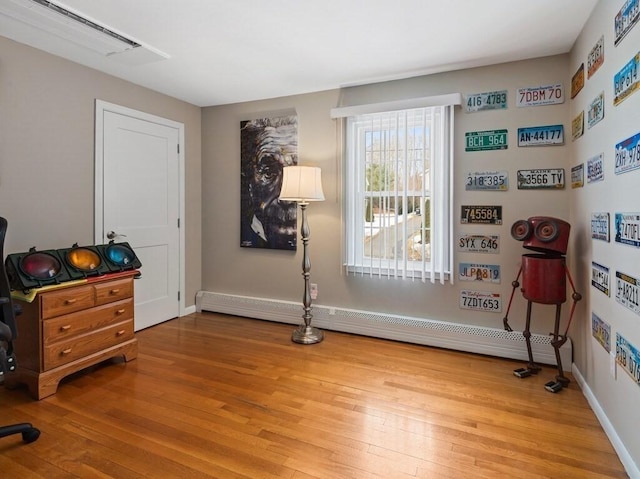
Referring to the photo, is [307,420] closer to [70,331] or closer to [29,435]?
[29,435]

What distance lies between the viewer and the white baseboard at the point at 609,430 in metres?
1.65

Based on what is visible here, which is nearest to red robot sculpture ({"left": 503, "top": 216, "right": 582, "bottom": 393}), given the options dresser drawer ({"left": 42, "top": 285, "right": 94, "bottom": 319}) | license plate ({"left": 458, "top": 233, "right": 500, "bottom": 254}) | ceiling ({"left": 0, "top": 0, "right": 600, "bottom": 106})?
license plate ({"left": 458, "top": 233, "right": 500, "bottom": 254})

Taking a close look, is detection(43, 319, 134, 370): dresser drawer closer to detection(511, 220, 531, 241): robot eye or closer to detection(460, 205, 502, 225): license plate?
detection(460, 205, 502, 225): license plate

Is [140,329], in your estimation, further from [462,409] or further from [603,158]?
[603,158]

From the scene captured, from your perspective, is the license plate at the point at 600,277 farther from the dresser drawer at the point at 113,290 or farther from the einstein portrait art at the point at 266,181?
the dresser drawer at the point at 113,290

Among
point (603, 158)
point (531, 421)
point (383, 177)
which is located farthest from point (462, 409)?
point (383, 177)

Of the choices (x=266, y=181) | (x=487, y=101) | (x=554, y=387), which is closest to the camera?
(x=554, y=387)

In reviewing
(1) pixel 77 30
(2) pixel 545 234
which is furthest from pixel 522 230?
(1) pixel 77 30

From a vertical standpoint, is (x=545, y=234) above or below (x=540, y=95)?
below

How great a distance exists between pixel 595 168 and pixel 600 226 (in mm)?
373

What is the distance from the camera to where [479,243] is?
10.3 feet

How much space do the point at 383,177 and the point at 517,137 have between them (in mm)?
1140

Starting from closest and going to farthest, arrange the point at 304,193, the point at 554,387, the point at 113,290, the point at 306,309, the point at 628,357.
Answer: the point at 628,357 < the point at 554,387 < the point at 113,290 < the point at 304,193 < the point at 306,309

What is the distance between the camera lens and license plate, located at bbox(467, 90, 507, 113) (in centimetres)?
303
